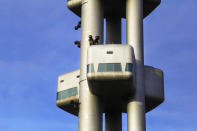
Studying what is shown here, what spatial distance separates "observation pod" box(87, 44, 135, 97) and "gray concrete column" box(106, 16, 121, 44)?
8.95 m

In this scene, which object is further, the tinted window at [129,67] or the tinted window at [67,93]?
the tinted window at [67,93]

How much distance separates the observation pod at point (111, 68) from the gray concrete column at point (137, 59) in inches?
61.3

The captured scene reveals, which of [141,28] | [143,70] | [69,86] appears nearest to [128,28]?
[141,28]

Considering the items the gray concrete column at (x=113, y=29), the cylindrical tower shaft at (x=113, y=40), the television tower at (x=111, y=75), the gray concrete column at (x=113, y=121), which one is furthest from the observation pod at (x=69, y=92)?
the gray concrete column at (x=113, y=29)

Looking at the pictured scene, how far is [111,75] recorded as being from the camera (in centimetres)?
4931

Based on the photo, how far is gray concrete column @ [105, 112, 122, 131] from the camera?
56.9 m

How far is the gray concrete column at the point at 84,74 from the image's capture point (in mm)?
51094

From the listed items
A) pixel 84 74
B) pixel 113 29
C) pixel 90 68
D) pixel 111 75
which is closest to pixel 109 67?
pixel 111 75

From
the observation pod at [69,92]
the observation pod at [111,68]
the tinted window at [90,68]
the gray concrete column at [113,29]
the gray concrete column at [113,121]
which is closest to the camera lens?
the observation pod at [111,68]

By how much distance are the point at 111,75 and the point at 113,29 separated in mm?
12060

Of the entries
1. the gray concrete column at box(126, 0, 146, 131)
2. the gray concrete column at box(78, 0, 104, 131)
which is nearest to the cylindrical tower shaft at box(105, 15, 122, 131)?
the gray concrete column at box(78, 0, 104, 131)

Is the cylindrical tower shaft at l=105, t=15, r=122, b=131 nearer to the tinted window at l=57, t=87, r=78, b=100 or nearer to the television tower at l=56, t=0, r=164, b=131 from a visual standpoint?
the television tower at l=56, t=0, r=164, b=131

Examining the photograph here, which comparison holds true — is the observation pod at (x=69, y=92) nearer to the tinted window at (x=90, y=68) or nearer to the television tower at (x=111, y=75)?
the television tower at (x=111, y=75)

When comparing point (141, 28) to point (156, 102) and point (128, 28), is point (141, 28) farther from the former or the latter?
point (156, 102)
